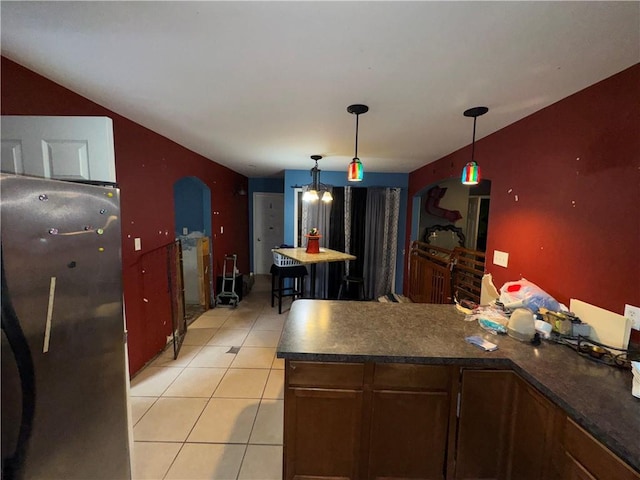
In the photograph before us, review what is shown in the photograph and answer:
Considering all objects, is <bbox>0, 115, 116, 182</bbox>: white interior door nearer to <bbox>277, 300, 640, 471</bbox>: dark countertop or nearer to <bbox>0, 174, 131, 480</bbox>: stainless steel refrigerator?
<bbox>0, 174, 131, 480</bbox>: stainless steel refrigerator

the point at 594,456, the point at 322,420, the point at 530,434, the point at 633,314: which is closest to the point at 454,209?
the point at 633,314

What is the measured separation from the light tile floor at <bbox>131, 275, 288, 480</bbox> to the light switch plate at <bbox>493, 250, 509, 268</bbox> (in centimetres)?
230

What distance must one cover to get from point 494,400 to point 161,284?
316cm

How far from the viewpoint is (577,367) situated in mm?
1303

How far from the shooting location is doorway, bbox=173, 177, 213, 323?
165 inches

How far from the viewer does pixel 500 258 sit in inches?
94.3

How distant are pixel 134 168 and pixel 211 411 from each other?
2.26 metres

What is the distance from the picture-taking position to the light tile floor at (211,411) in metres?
1.74

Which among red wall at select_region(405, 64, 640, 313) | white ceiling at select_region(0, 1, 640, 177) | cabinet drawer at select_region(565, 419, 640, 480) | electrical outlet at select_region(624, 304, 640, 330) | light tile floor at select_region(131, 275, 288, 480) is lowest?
light tile floor at select_region(131, 275, 288, 480)

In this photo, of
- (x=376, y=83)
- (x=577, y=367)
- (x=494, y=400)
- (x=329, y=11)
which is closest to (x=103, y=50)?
(x=329, y=11)

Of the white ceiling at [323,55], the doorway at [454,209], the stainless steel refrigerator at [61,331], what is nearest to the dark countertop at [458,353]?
the stainless steel refrigerator at [61,331]

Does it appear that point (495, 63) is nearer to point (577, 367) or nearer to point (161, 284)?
point (577, 367)

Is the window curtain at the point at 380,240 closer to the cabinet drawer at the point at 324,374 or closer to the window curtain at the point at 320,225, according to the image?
the window curtain at the point at 320,225

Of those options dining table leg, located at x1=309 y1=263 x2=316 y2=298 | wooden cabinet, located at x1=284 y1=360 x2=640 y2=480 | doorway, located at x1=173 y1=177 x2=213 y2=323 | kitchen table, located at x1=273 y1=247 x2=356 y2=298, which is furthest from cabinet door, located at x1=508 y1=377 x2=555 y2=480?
doorway, located at x1=173 y1=177 x2=213 y2=323
